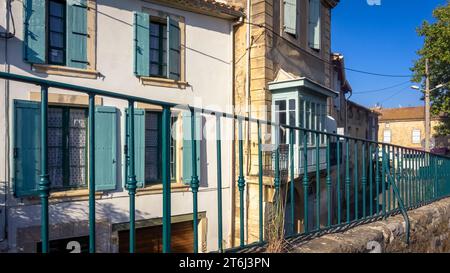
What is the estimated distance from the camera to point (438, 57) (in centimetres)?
1928

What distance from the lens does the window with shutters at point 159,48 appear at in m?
8.07

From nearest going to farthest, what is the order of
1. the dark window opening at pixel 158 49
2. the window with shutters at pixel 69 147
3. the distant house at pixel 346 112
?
the window with shutters at pixel 69 147
the dark window opening at pixel 158 49
the distant house at pixel 346 112

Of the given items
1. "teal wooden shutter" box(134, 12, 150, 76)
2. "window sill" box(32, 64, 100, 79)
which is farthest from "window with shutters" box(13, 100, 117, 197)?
"teal wooden shutter" box(134, 12, 150, 76)

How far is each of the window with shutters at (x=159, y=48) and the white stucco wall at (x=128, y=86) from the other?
0.58ft

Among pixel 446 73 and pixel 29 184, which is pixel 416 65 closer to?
pixel 446 73

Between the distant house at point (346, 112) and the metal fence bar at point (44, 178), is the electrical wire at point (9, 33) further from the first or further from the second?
the distant house at point (346, 112)

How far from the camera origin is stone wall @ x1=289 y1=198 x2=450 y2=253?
2174 millimetres

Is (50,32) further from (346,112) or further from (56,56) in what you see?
(346,112)

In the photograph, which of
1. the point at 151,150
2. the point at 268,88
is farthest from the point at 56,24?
the point at 268,88

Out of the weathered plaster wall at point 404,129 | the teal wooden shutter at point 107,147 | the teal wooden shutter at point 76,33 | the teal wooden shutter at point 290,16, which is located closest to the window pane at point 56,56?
the teal wooden shutter at point 76,33

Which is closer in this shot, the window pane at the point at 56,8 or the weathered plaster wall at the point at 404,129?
the window pane at the point at 56,8
